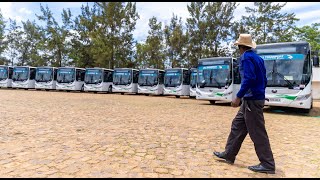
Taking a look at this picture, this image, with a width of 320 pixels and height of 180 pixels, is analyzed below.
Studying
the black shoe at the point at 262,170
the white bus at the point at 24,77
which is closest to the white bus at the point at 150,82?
the white bus at the point at 24,77

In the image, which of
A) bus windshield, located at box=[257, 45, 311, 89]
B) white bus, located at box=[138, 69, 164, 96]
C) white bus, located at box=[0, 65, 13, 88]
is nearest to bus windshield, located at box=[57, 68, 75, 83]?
white bus, located at box=[0, 65, 13, 88]

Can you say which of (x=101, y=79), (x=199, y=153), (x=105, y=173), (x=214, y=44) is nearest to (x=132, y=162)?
(x=105, y=173)

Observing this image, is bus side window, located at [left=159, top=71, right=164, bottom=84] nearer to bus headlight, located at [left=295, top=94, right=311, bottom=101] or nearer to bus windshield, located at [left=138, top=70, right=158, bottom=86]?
bus windshield, located at [left=138, top=70, right=158, bottom=86]

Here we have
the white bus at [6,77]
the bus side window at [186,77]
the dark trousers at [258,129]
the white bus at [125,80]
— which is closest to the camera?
the dark trousers at [258,129]

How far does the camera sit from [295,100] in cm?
1191

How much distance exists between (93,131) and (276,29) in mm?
33507

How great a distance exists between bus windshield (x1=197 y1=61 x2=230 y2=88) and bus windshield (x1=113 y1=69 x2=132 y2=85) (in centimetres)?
1401

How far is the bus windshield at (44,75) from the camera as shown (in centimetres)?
3244

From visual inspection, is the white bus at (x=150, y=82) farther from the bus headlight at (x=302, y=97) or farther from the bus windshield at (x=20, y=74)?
the bus headlight at (x=302, y=97)

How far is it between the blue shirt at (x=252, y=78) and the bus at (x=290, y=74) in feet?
29.2

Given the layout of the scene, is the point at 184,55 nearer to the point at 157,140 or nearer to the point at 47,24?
the point at 47,24

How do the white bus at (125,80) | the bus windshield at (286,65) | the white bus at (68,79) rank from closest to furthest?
the bus windshield at (286,65)
the white bus at (125,80)
the white bus at (68,79)

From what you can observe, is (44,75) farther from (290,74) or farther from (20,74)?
(290,74)

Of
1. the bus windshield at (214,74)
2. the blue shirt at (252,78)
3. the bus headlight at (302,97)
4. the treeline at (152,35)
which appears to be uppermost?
the treeline at (152,35)
